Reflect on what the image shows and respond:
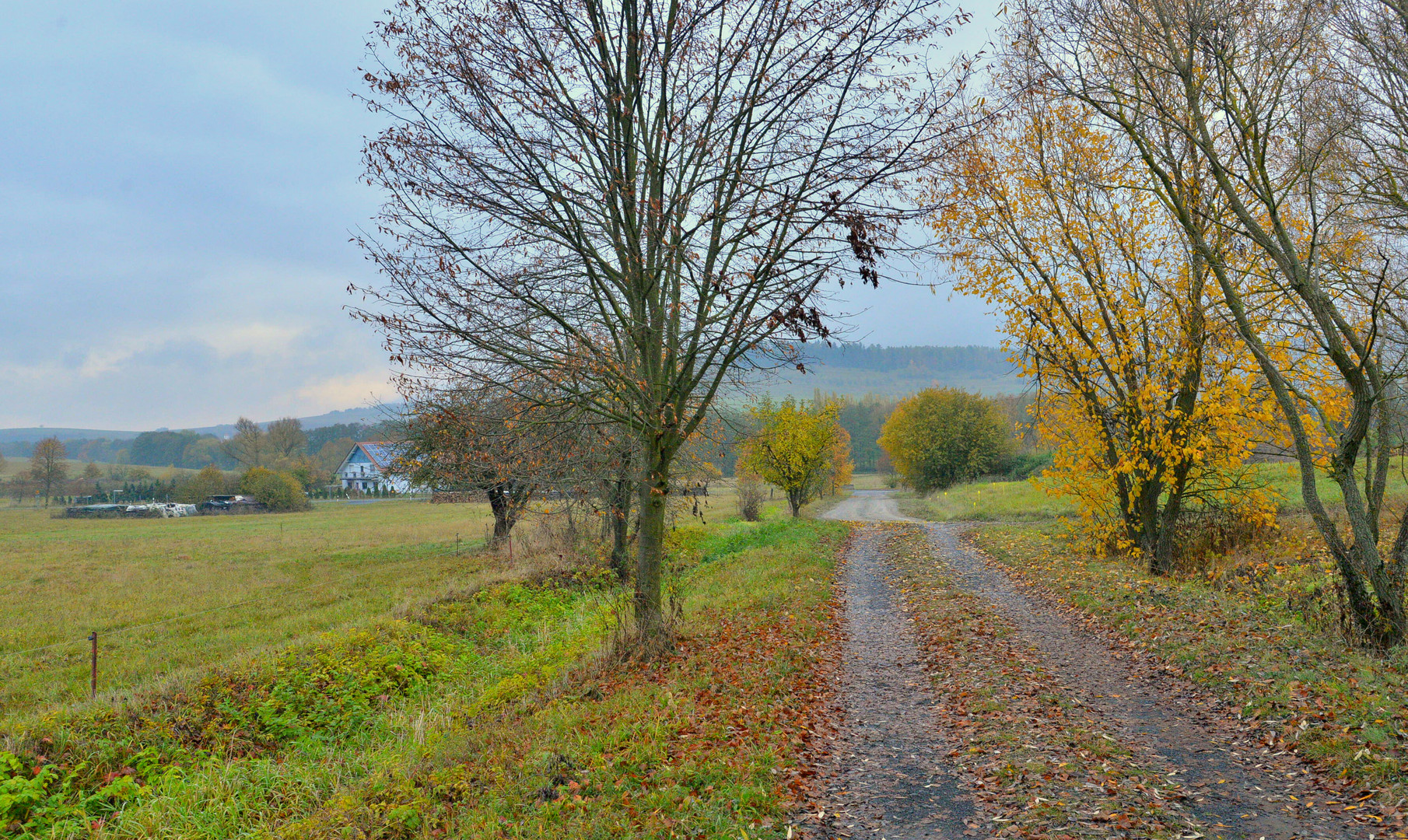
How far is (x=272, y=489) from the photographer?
6100 cm

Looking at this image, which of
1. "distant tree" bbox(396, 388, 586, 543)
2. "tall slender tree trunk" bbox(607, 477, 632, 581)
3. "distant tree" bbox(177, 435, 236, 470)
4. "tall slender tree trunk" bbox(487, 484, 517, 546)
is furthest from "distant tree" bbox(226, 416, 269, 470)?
"distant tree" bbox(396, 388, 586, 543)

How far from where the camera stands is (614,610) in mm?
9477

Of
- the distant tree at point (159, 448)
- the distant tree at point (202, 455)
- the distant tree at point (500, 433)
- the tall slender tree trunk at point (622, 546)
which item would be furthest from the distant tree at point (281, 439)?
the distant tree at point (500, 433)

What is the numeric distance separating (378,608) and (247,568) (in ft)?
39.7

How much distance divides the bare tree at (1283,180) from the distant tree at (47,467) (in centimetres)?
8738

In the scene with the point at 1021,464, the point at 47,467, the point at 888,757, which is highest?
the point at 47,467

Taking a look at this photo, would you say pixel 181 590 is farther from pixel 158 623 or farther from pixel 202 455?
pixel 202 455

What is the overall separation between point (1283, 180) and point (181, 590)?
27.3m

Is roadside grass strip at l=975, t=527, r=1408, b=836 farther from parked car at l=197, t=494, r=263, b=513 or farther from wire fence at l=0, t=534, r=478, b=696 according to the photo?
parked car at l=197, t=494, r=263, b=513

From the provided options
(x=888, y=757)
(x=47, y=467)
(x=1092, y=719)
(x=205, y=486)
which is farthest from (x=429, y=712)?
Result: (x=47, y=467)

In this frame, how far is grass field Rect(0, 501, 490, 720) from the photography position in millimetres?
12875

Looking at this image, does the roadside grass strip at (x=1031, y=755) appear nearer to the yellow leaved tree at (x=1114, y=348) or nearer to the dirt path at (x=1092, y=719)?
the dirt path at (x=1092, y=719)

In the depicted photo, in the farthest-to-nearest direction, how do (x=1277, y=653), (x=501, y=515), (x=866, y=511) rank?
(x=866, y=511), (x=501, y=515), (x=1277, y=653)

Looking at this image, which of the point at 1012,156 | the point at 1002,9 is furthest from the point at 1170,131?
the point at 1002,9
